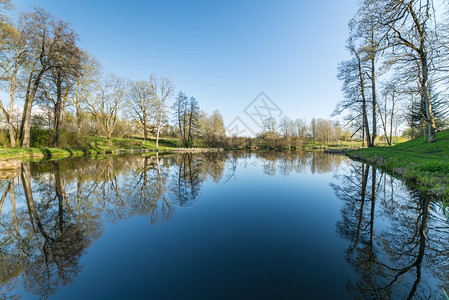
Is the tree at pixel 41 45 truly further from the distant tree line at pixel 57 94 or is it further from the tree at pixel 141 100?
the tree at pixel 141 100

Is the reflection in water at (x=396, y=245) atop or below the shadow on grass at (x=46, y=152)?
below

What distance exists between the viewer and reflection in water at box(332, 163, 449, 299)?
5.98ft

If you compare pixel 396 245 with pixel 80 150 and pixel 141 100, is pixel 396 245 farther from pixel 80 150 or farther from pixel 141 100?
pixel 141 100

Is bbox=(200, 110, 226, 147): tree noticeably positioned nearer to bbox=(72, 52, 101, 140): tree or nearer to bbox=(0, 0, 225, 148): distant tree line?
bbox=(0, 0, 225, 148): distant tree line

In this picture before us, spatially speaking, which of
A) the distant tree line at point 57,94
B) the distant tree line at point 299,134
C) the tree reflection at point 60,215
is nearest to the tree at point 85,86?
the distant tree line at point 57,94

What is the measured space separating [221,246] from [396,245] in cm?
262

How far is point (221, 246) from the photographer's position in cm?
263

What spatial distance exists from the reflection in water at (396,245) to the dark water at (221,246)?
1 cm

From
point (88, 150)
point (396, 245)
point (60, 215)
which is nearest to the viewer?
point (396, 245)

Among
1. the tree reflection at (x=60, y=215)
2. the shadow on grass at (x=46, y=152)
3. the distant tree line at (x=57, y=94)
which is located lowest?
the tree reflection at (x=60, y=215)

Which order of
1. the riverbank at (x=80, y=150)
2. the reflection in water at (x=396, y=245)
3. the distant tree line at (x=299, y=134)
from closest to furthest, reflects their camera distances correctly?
the reflection in water at (x=396, y=245), the riverbank at (x=80, y=150), the distant tree line at (x=299, y=134)

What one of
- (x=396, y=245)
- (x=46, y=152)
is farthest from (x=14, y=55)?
(x=396, y=245)

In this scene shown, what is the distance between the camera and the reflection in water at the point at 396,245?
1822mm

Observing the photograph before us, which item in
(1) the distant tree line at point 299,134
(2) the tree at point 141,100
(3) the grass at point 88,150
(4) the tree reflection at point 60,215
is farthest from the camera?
(1) the distant tree line at point 299,134
